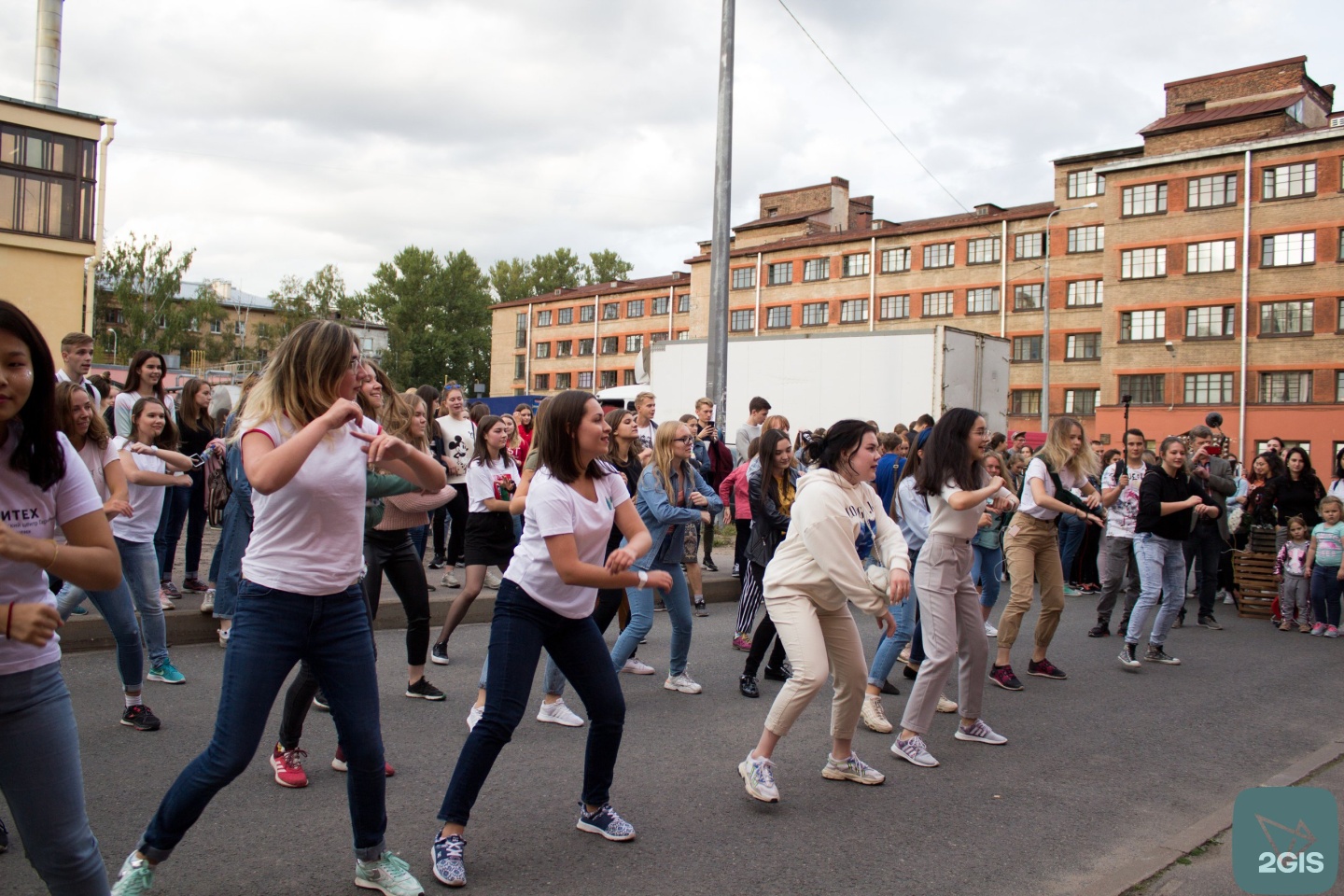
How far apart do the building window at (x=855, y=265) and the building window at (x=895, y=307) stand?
2.39 meters

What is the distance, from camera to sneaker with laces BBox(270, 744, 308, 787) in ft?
15.5

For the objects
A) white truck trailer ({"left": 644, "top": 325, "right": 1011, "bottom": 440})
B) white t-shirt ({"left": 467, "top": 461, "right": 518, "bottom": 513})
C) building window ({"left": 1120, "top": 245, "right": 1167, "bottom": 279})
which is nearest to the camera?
white t-shirt ({"left": 467, "top": 461, "right": 518, "bottom": 513})

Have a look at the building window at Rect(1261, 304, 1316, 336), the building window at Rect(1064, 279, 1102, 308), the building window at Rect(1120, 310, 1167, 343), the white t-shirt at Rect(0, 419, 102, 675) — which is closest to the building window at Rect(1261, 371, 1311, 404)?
the building window at Rect(1261, 304, 1316, 336)

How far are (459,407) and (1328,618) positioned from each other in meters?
9.67

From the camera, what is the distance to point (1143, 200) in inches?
2040

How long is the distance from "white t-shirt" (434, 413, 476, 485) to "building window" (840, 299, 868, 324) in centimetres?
5635

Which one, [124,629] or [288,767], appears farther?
[124,629]

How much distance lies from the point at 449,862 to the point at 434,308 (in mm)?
92347

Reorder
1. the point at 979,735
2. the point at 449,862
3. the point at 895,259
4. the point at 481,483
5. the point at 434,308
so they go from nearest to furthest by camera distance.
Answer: the point at 449,862, the point at 979,735, the point at 481,483, the point at 895,259, the point at 434,308

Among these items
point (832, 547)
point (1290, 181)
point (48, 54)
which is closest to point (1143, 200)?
point (1290, 181)

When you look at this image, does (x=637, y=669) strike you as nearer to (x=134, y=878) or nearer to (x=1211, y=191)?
(x=134, y=878)

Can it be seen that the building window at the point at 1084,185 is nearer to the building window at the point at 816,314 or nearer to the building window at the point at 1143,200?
the building window at the point at 1143,200

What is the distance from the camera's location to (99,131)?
27.8 metres

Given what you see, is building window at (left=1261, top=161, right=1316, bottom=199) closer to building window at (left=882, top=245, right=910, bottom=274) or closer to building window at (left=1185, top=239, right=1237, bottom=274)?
building window at (left=1185, top=239, right=1237, bottom=274)
